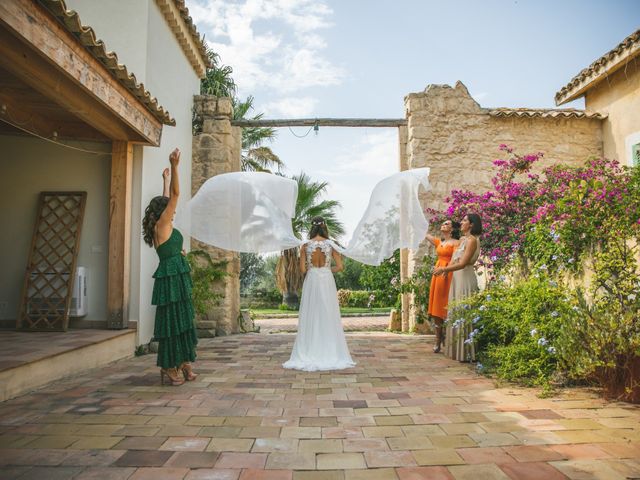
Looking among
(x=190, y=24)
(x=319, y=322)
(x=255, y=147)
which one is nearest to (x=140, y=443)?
(x=319, y=322)

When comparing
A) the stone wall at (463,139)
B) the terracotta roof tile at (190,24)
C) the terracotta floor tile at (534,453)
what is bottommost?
the terracotta floor tile at (534,453)

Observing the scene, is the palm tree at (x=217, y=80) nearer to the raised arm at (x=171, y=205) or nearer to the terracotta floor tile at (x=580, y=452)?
the raised arm at (x=171, y=205)

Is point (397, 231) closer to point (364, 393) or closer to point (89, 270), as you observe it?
point (364, 393)

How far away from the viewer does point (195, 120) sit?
8.18 m

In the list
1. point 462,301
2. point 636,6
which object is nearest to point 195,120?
point 462,301

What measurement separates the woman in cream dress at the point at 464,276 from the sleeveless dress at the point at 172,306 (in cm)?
290

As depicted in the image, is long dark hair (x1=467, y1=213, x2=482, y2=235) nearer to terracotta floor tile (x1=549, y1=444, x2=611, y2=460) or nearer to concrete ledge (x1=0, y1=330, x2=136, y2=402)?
terracotta floor tile (x1=549, y1=444, x2=611, y2=460)

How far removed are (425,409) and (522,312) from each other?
1.69m

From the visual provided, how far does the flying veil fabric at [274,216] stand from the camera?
16.6ft

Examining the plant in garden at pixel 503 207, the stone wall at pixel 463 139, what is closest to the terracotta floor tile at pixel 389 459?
→ the plant in garden at pixel 503 207

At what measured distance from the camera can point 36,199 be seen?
6012 millimetres

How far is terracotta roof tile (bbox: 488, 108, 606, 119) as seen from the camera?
799 centimetres

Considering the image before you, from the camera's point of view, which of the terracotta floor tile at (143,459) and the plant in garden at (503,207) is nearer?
the terracotta floor tile at (143,459)

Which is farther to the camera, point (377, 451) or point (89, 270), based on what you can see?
point (89, 270)
